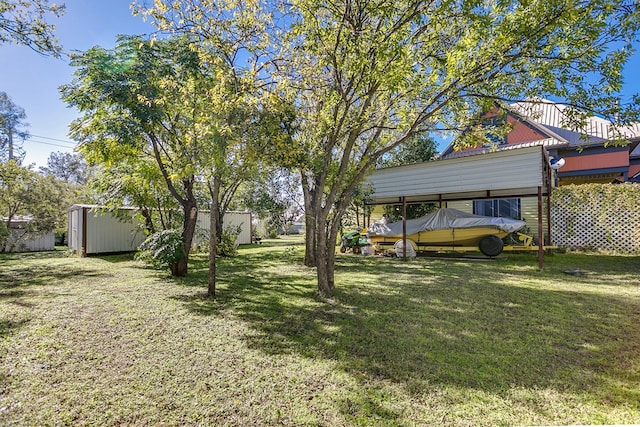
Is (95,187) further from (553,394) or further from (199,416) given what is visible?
(553,394)

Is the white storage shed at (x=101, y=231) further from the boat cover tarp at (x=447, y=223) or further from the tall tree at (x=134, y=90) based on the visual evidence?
the boat cover tarp at (x=447, y=223)

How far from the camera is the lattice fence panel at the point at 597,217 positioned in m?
9.82

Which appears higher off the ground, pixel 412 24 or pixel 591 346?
pixel 412 24

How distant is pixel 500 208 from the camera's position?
1314 centimetres

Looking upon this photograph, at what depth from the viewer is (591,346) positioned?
10.5 feet

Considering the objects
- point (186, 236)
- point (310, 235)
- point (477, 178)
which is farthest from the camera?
point (310, 235)

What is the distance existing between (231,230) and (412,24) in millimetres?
10876

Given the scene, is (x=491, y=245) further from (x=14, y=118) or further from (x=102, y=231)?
(x=14, y=118)

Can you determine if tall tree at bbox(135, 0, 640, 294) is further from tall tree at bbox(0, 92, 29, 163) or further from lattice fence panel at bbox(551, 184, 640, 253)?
tall tree at bbox(0, 92, 29, 163)

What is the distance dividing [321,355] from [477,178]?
23.5 feet

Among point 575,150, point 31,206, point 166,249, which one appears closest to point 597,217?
point 575,150

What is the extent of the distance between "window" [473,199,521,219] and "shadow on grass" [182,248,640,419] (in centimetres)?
631

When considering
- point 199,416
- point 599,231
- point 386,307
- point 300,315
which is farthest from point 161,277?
point 599,231

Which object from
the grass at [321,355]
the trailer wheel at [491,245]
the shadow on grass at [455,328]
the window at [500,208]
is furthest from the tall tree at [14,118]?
the window at [500,208]
